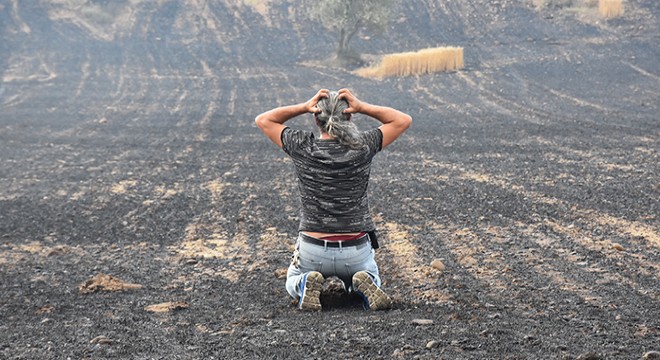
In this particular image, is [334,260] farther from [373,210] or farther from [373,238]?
[373,210]

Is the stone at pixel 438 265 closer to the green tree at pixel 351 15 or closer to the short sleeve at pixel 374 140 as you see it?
the short sleeve at pixel 374 140

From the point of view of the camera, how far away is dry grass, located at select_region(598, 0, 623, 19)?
133 feet

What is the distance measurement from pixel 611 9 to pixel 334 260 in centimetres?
3765

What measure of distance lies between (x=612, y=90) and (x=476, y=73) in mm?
5822

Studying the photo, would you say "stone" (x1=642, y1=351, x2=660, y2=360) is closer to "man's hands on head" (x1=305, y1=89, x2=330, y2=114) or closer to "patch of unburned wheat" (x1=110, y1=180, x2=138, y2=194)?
"man's hands on head" (x1=305, y1=89, x2=330, y2=114)

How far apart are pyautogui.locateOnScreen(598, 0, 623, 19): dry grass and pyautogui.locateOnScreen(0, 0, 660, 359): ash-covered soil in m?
10.1

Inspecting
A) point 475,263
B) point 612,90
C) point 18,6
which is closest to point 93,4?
point 18,6

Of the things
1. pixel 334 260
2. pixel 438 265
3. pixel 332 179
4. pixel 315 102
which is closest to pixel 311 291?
pixel 334 260

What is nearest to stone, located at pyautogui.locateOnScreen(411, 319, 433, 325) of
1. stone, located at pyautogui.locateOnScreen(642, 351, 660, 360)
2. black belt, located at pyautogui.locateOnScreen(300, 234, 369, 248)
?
black belt, located at pyautogui.locateOnScreen(300, 234, 369, 248)

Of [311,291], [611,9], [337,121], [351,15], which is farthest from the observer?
[611,9]

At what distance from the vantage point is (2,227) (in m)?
10.4

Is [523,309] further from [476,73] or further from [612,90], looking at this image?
[476,73]

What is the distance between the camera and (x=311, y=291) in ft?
19.8

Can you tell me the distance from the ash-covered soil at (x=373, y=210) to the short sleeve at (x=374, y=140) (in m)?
1.06
